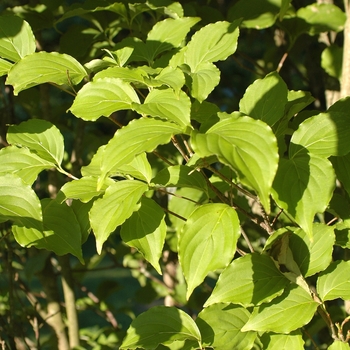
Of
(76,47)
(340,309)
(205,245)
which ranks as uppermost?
(76,47)

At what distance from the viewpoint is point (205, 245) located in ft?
2.84

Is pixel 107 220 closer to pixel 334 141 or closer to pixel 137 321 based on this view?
pixel 137 321

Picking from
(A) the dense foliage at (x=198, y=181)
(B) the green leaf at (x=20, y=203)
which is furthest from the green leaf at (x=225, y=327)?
(B) the green leaf at (x=20, y=203)

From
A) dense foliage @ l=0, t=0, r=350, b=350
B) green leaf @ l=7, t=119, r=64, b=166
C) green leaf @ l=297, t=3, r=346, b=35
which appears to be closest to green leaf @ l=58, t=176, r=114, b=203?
dense foliage @ l=0, t=0, r=350, b=350

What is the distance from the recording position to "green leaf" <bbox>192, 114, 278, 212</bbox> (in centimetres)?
70

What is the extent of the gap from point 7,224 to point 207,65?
102 cm

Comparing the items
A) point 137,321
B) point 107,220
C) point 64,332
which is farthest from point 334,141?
point 64,332

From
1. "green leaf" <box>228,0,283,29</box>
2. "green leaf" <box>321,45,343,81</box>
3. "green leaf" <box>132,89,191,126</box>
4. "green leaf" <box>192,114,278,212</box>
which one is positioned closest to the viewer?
"green leaf" <box>192,114,278,212</box>

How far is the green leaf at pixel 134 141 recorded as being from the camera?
76 centimetres

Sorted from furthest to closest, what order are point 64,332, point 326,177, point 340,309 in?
point 64,332 → point 340,309 → point 326,177

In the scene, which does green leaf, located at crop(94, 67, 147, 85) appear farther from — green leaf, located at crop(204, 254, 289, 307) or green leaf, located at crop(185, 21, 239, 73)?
green leaf, located at crop(204, 254, 289, 307)

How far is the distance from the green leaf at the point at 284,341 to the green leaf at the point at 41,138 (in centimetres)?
50

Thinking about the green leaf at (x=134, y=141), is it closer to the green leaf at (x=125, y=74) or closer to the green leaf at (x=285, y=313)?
the green leaf at (x=125, y=74)

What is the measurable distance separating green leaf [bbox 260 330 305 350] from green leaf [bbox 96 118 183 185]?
43 cm
